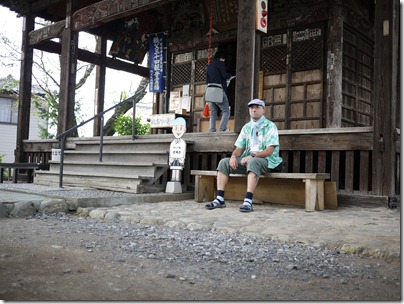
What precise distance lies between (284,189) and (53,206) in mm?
3029

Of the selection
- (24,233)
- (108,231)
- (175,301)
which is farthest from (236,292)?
(24,233)

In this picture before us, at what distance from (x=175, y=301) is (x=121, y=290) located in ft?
1.12

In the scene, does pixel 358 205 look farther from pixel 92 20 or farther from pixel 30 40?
pixel 30 40

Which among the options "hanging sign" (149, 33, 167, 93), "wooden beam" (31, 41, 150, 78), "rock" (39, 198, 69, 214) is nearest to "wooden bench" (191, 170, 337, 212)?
"rock" (39, 198, 69, 214)

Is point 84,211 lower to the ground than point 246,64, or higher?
lower

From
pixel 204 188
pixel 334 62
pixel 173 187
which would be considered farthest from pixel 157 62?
pixel 204 188

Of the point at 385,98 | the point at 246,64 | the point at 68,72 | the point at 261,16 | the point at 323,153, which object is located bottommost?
the point at 323,153

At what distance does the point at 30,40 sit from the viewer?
1046 cm

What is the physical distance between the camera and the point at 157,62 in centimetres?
1165

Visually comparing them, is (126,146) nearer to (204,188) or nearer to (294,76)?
(204,188)

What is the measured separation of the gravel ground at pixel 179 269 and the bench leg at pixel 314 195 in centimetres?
158

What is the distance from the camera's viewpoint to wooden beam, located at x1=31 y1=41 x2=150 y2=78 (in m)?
11.0

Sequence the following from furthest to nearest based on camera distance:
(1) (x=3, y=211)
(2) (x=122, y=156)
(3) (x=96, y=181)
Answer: (2) (x=122, y=156), (3) (x=96, y=181), (1) (x=3, y=211)

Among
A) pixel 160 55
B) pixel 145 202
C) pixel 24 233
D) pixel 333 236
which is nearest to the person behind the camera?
pixel 333 236
